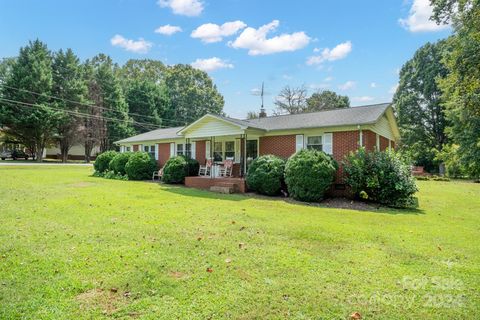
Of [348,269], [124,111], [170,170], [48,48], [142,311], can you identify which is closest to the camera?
[142,311]

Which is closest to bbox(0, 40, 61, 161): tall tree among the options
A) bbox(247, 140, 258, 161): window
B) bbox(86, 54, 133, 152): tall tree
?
bbox(86, 54, 133, 152): tall tree

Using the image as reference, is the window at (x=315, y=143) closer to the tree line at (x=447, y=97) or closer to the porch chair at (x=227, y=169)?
the tree line at (x=447, y=97)

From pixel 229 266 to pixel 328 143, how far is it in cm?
993

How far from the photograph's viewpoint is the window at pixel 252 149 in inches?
613

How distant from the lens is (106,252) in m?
4.65

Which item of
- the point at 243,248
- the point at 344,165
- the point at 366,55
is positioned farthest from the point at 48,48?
the point at 243,248

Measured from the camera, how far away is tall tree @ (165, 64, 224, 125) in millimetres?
51438

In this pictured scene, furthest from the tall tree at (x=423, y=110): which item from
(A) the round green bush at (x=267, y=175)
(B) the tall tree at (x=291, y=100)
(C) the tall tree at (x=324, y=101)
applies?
(A) the round green bush at (x=267, y=175)

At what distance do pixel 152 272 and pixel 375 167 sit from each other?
943 cm

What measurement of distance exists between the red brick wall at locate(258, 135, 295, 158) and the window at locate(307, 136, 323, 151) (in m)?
0.80

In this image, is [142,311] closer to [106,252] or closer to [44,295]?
[44,295]

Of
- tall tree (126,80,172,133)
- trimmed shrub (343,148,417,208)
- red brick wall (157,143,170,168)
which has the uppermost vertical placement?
tall tree (126,80,172,133)

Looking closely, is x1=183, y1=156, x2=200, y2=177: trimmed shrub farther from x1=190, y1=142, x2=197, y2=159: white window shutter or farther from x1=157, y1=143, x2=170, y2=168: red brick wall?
x1=157, y1=143, x2=170, y2=168: red brick wall

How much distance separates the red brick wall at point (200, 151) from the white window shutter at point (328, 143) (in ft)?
25.2
